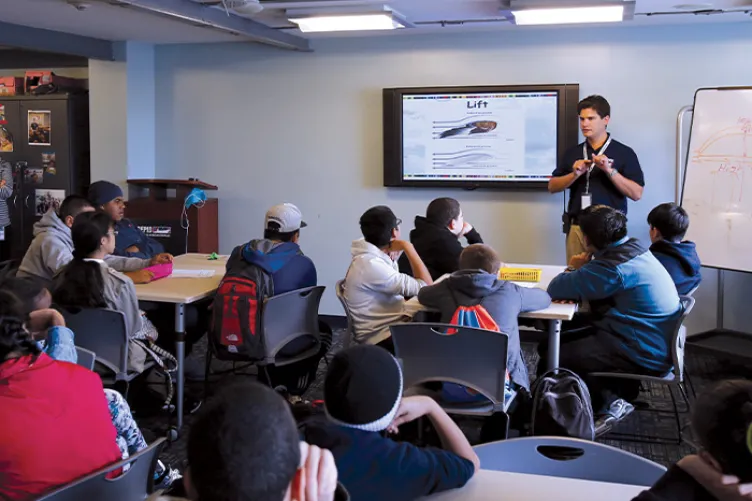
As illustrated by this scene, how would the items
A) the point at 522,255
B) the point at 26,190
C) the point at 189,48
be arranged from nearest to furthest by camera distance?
the point at 522,255
the point at 189,48
the point at 26,190

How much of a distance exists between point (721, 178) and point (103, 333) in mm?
3924

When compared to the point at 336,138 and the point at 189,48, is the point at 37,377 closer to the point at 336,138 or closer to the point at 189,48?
the point at 336,138

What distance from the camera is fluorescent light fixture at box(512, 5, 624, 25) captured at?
4988 millimetres

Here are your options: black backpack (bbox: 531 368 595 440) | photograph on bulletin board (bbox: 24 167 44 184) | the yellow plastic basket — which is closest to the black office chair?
the yellow plastic basket

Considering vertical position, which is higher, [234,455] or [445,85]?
[445,85]

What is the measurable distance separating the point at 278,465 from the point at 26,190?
23.4 feet

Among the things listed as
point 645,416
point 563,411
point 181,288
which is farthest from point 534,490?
point 645,416

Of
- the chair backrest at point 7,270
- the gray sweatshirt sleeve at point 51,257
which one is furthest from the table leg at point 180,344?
the chair backrest at point 7,270

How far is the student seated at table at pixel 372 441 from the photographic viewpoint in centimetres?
164

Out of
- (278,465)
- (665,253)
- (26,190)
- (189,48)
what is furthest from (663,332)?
(26,190)

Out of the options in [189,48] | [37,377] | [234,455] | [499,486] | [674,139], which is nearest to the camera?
[234,455]

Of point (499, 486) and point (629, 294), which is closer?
point (499, 486)

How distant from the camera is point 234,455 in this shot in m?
1.18

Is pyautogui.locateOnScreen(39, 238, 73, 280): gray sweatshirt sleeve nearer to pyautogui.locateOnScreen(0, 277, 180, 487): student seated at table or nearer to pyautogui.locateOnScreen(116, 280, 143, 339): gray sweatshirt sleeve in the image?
pyautogui.locateOnScreen(116, 280, 143, 339): gray sweatshirt sleeve
